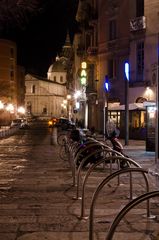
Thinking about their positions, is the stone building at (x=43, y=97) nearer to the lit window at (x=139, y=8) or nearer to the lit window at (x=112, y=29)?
the lit window at (x=112, y=29)

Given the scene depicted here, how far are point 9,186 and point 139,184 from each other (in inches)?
136

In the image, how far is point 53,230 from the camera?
815 cm

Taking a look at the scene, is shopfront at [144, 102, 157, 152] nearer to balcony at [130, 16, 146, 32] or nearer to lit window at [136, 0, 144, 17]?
balcony at [130, 16, 146, 32]

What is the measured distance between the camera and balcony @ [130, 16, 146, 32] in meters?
36.5

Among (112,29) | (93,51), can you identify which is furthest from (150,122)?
(93,51)

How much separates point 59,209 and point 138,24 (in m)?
29.0

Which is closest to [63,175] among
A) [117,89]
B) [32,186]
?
[32,186]

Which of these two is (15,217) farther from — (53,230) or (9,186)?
(9,186)

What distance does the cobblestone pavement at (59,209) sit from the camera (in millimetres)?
7965

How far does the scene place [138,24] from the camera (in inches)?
1460

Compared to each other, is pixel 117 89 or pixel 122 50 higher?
pixel 122 50

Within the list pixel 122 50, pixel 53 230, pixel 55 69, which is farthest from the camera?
pixel 55 69

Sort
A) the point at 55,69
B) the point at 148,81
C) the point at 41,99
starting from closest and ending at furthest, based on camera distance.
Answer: the point at 148,81 → the point at 41,99 → the point at 55,69

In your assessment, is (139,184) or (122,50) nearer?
(139,184)
